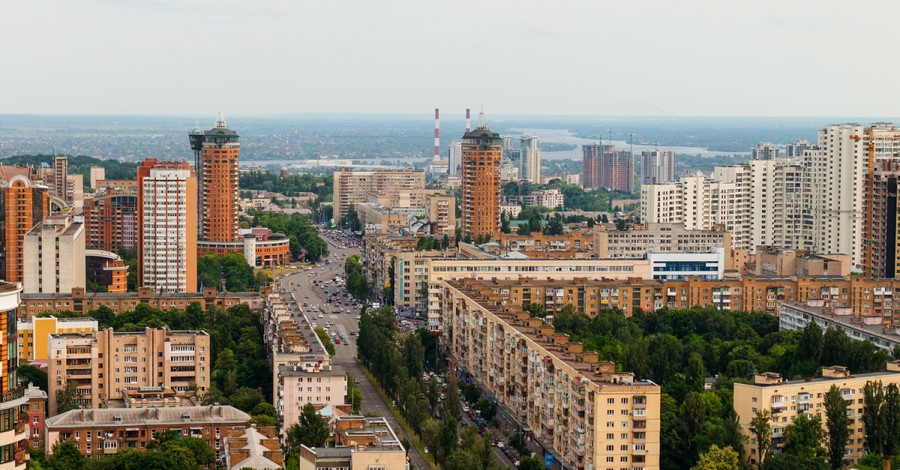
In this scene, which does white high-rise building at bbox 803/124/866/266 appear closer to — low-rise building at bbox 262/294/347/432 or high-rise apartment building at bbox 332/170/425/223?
low-rise building at bbox 262/294/347/432

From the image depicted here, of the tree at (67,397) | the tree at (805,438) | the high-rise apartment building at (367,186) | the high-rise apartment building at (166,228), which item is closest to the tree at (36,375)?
the tree at (67,397)

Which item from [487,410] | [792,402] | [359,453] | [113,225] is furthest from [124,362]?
[113,225]

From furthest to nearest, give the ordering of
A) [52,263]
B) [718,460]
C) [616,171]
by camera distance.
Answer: [616,171] → [52,263] → [718,460]

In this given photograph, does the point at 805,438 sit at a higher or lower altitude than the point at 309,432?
lower

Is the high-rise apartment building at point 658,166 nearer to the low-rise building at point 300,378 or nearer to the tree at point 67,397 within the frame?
the low-rise building at point 300,378

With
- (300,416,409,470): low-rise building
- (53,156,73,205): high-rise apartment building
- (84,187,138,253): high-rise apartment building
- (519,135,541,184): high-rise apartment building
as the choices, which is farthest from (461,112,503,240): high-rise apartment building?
(519,135,541,184): high-rise apartment building

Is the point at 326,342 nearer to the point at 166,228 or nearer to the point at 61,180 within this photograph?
the point at 166,228

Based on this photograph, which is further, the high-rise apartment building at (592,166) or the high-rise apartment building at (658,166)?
the high-rise apartment building at (658,166)

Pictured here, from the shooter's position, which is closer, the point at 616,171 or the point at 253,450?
the point at 253,450
